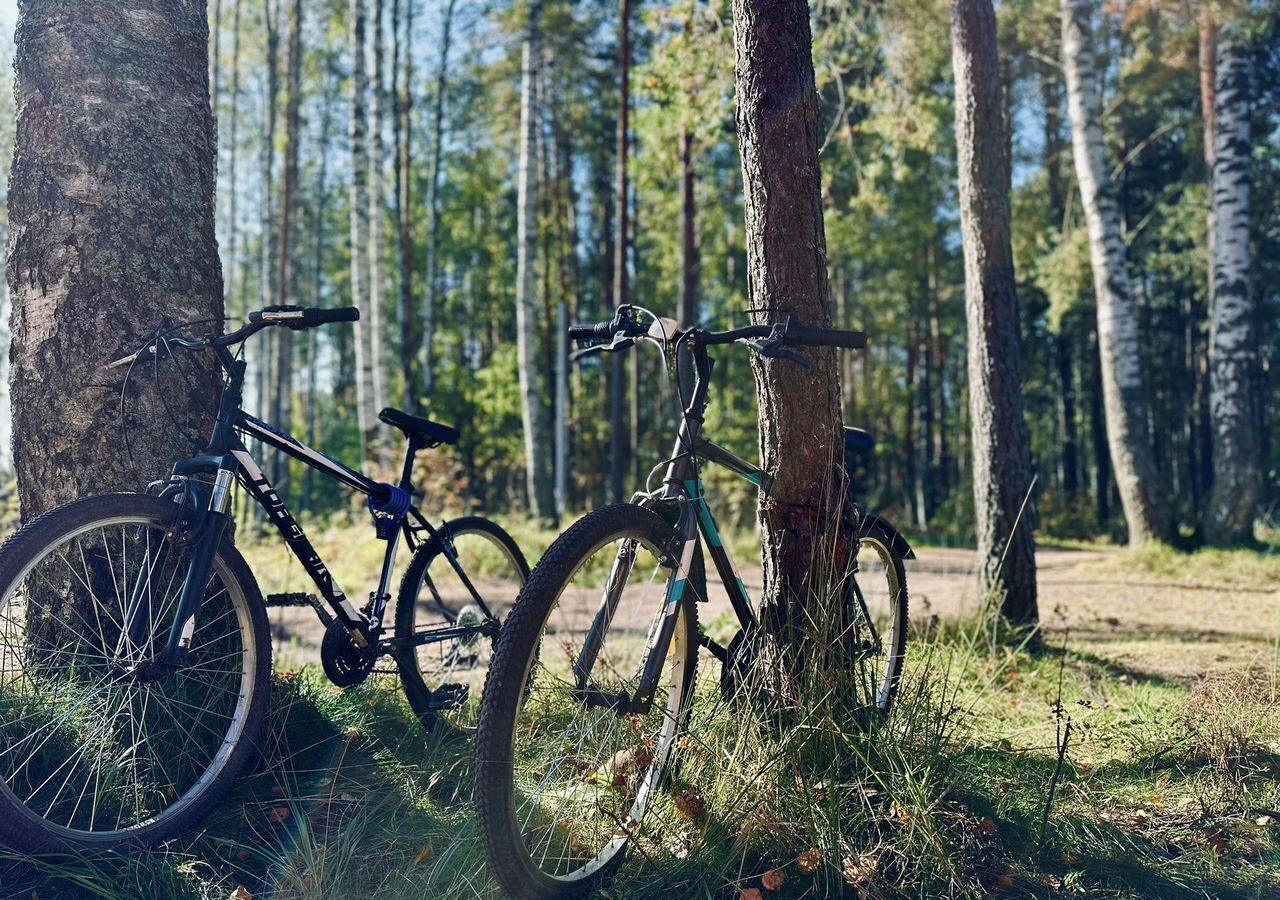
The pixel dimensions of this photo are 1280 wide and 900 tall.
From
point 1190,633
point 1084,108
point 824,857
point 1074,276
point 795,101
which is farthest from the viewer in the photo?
point 1074,276

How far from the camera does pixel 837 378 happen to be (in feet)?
9.73

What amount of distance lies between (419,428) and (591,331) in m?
0.90

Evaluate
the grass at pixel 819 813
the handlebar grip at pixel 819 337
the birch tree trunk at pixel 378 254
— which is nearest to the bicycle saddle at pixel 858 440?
the handlebar grip at pixel 819 337

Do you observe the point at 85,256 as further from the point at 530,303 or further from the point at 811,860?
the point at 530,303

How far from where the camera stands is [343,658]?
299 cm

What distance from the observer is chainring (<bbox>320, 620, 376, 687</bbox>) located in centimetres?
295

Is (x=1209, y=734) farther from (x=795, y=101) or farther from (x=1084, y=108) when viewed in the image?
(x=1084, y=108)

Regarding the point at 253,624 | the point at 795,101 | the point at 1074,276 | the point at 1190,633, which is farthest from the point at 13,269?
the point at 1074,276

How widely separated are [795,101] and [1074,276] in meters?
13.9

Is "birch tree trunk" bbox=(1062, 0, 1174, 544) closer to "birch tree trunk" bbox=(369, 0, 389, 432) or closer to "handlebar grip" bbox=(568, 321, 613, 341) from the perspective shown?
"handlebar grip" bbox=(568, 321, 613, 341)

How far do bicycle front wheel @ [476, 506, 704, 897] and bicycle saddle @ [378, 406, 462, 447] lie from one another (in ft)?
3.01

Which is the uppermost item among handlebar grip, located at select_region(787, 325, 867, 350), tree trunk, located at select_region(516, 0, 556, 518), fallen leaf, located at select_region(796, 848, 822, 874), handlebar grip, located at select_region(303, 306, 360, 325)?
tree trunk, located at select_region(516, 0, 556, 518)

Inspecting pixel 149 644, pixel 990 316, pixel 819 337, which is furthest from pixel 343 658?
pixel 990 316

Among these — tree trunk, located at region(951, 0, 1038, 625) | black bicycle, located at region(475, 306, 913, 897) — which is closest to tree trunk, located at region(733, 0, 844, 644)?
black bicycle, located at region(475, 306, 913, 897)
